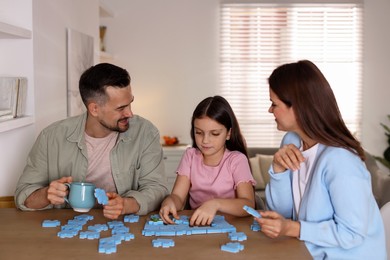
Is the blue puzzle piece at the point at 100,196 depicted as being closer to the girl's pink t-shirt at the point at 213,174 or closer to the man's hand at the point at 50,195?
the man's hand at the point at 50,195

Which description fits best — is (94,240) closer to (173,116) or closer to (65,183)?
(65,183)

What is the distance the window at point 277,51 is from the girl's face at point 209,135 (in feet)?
12.2

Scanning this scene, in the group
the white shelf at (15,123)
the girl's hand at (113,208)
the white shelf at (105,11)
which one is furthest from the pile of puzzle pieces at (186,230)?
the white shelf at (105,11)

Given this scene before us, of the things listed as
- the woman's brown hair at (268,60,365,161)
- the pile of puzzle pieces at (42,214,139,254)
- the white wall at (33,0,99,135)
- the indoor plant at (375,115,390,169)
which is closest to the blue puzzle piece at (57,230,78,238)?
the pile of puzzle pieces at (42,214,139,254)

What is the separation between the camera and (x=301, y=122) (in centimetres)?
190

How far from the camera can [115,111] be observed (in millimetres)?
2443

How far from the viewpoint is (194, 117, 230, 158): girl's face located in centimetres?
241

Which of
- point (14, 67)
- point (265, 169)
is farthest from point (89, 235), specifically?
point (265, 169)

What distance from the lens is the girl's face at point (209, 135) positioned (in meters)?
2.41

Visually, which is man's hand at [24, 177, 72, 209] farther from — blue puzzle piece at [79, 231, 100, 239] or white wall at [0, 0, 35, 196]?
white wall at [0, 0, 35, 196]

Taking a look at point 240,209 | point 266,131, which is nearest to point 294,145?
point 240,209

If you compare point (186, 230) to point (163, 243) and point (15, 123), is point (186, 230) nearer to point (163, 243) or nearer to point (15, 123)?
point (163, 243)

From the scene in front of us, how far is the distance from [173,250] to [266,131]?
15.0ft

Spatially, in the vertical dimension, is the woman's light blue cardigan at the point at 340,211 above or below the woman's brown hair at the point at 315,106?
below
